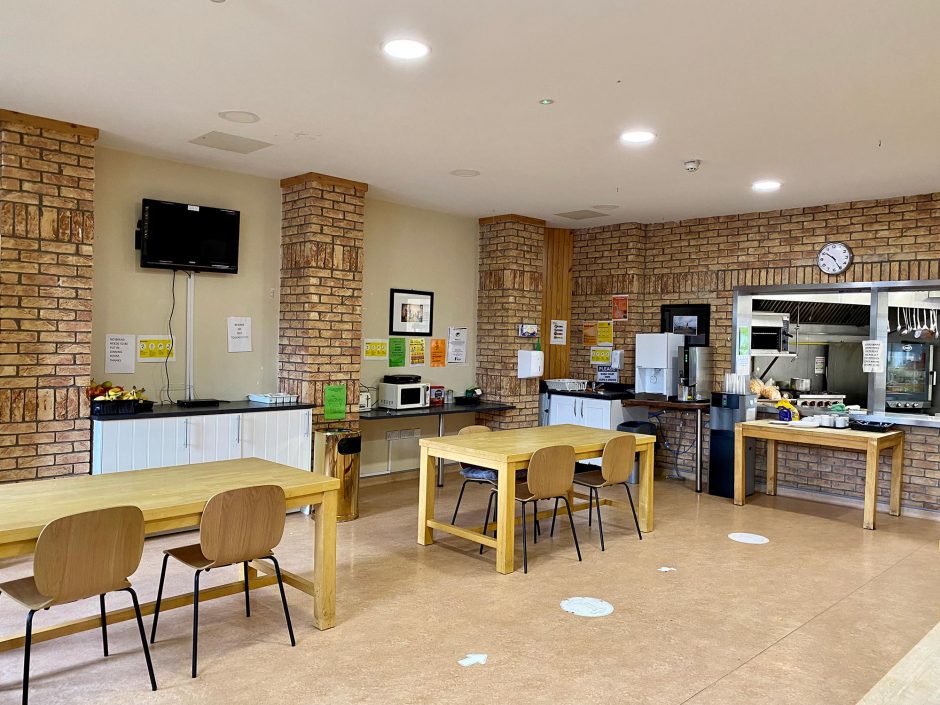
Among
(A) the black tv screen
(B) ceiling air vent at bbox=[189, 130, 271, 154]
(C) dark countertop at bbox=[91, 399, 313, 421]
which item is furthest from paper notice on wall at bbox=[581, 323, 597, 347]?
(B) ceiling air vent at bbox=[189, 130, 271, 154]

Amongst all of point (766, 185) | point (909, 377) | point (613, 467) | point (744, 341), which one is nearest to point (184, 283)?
point (613, 467)

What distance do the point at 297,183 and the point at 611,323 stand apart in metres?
4.13

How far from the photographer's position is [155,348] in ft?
19.6

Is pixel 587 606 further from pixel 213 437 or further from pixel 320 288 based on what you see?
pixel 320 288

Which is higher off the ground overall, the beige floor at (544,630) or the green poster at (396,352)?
the green poster at (396,352)

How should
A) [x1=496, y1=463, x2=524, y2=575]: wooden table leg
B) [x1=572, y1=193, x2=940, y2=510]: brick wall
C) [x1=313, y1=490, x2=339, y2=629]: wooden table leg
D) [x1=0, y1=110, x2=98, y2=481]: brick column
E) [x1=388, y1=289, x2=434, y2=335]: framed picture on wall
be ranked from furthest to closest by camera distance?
[x1=388, y1=289, x2=434, y2=335]: framed picture on wall → [x1=572, y1=193, x2=940, y2=510]: brick wall → [x1=0, y1=110, x2=98, y2=481]: brick column → [x1=496, y1=463, x2=524, y2=575]: wooden table leg → [x1=313, y1=490, x2=339, y2=629]: wooden table leg

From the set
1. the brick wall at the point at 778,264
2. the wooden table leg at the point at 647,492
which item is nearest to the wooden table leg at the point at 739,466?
the brick wall at the point at 778,264

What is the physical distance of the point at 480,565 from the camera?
15.9ft

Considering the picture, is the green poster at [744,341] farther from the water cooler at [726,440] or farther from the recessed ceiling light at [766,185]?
the recessed ceiling light at [766,185]

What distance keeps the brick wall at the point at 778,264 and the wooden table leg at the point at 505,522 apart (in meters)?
4.02

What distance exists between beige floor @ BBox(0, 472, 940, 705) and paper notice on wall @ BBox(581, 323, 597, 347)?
357cm

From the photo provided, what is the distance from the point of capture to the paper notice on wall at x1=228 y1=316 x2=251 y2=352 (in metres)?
6.47

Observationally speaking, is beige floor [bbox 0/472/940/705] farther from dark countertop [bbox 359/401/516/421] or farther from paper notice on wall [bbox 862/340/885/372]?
paper notice on wall [bbox 862/340/885/372]

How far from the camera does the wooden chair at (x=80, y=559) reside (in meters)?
2.71
